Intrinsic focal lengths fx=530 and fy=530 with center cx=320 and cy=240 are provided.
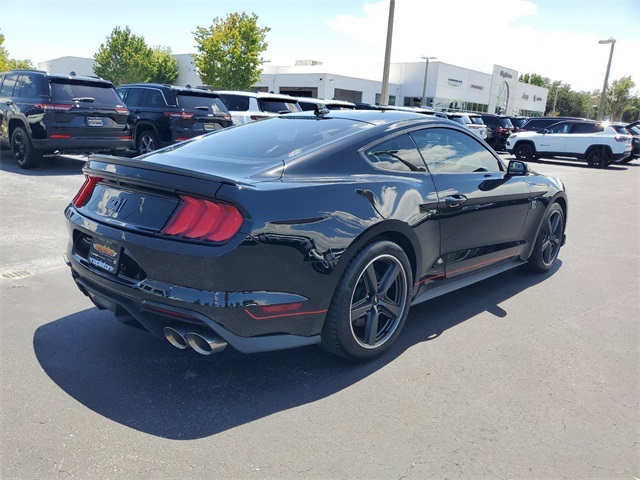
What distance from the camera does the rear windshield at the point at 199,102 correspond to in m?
11.9

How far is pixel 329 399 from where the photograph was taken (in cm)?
301

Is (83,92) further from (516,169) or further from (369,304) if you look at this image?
(369,304)

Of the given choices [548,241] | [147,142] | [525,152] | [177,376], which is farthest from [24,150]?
[525,152]

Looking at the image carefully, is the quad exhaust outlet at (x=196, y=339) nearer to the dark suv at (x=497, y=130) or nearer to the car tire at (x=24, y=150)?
the car tire at (x=24, y=150)

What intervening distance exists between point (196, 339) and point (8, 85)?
1045cm

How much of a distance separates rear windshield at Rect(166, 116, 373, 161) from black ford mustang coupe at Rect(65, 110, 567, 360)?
0.05 feet

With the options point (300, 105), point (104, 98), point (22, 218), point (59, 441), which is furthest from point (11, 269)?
point (300, 105)

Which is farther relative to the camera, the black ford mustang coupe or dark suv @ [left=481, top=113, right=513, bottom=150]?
dark suv @ [left=481, top=113, right=513, bottom=150]

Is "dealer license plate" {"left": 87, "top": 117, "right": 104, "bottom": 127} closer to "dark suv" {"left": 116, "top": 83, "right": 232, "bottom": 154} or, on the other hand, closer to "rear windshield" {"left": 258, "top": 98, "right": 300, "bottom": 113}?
"dark suv" {"left": 116, "top": 83, "right": 232, "bottom": 154}

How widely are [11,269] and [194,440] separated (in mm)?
3199

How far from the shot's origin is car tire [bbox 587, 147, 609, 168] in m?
20.5

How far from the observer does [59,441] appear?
2.50 m

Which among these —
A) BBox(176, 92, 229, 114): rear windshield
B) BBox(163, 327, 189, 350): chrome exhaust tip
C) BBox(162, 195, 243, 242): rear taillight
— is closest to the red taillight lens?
BBox(162, 195, 243, 242): rear taillight

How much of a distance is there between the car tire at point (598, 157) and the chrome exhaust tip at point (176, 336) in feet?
70.2
